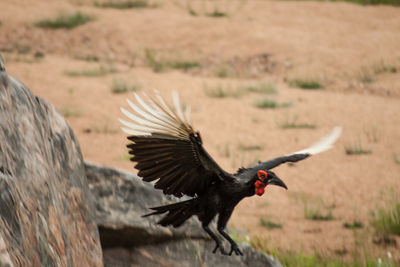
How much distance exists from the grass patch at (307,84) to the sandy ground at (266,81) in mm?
210

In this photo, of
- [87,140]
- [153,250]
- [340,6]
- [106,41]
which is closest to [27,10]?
[106,41]

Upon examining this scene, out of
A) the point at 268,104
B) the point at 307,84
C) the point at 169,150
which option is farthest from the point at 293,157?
the point at 307,84

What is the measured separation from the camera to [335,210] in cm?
623

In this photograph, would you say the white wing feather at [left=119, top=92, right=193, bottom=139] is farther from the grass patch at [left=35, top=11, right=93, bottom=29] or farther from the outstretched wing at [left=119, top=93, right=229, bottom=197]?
the grass patch at [left=35, top=11, right=93, bottom=29]

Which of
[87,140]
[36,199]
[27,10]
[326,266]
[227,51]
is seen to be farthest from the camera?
[27,10]

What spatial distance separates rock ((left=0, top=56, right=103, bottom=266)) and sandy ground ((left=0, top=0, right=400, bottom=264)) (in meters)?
1.92

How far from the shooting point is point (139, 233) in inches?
154

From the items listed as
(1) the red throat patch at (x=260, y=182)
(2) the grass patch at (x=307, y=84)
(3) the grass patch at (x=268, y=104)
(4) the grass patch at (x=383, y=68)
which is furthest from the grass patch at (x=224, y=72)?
(1) the red throat patch at (x=260, y=182)

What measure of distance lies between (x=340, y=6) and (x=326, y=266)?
14107mm

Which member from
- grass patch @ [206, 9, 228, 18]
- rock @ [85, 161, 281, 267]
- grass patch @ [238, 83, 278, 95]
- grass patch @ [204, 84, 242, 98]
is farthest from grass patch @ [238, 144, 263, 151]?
grass patch @ [206, 9, 228, 18]

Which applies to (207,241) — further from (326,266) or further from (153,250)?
(326,266)

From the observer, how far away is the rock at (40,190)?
2299 mm

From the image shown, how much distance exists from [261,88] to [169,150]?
26.3 feet

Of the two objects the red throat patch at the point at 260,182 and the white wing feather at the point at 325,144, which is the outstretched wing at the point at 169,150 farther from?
the white wing feather at the point at 325,144
